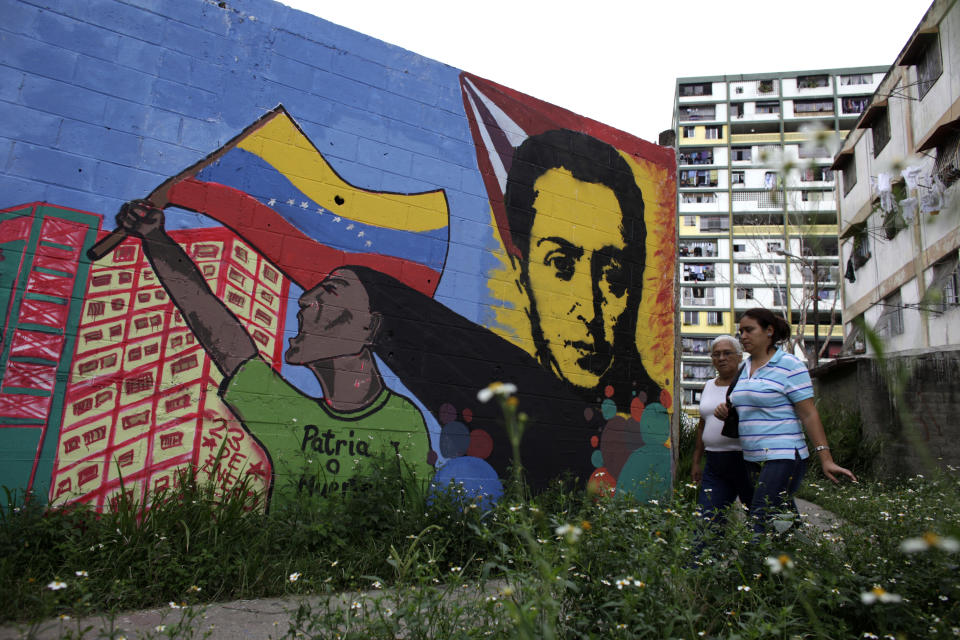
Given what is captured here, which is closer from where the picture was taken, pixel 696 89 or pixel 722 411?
pixel 722 411

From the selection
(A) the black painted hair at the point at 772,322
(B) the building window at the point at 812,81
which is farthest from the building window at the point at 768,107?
(A) the black painted hair at the point at 772,322

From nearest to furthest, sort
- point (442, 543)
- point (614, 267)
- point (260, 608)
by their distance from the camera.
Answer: point (260, 608), point (442, 543), point (614, 267)

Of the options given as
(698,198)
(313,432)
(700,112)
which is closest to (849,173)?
(313,432)

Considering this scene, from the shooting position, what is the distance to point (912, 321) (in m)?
14.6

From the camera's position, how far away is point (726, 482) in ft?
11.2

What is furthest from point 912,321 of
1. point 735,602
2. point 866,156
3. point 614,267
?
point 735,602

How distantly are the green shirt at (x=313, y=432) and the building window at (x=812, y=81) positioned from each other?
52167 millimetres

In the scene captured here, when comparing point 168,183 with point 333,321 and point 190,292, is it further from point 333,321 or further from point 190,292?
point 333,321

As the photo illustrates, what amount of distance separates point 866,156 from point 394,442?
18.7m

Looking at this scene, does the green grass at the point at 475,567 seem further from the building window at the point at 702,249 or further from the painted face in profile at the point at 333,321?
the building window at the point at 702,249

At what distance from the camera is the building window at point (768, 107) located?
46.3 m

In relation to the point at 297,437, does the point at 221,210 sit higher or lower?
higher

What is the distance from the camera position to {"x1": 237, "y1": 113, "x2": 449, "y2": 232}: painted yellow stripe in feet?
12.6

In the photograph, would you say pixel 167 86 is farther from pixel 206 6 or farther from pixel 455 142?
pixel 455 142
